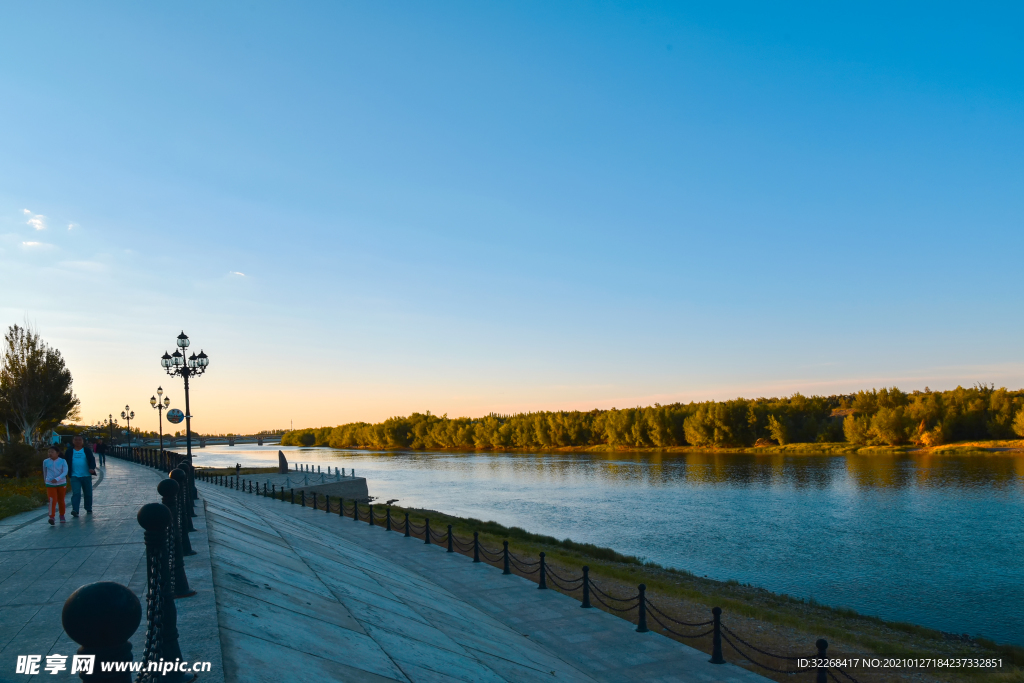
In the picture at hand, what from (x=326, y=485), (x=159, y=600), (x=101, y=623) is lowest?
(x=326, y=485)

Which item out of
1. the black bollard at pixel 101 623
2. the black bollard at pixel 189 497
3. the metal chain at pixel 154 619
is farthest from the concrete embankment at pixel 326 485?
the black bollard at pixel 101 623

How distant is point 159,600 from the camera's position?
13.8 ft

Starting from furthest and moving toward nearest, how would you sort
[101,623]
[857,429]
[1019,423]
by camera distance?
1. [857,429]
2. [1019,423]
3. [101,623]

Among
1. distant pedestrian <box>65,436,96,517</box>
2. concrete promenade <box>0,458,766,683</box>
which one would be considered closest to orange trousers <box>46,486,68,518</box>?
distant pedestrian <box>65,436,96,517</box>

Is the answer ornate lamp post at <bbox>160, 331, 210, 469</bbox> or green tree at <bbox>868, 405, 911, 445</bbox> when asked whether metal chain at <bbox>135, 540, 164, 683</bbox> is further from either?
green tree at <bbox>868, 405, 911, 445</bbox>

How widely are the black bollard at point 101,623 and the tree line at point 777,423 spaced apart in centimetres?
10501

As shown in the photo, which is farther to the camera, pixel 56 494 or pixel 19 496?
pixel 19 496

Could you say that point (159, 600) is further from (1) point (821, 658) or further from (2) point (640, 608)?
(2) point (640, 608)

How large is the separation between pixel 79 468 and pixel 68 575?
20.0ft

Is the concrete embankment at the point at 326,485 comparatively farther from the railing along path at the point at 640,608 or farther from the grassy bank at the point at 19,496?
the grassy bank at the point at 19,496

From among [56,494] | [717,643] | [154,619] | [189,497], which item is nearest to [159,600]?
[154,619]

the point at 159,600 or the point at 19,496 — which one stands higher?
the point at 159,600

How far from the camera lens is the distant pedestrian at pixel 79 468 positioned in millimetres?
A: 13113

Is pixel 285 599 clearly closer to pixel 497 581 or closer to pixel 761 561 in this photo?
pixel 497 581
